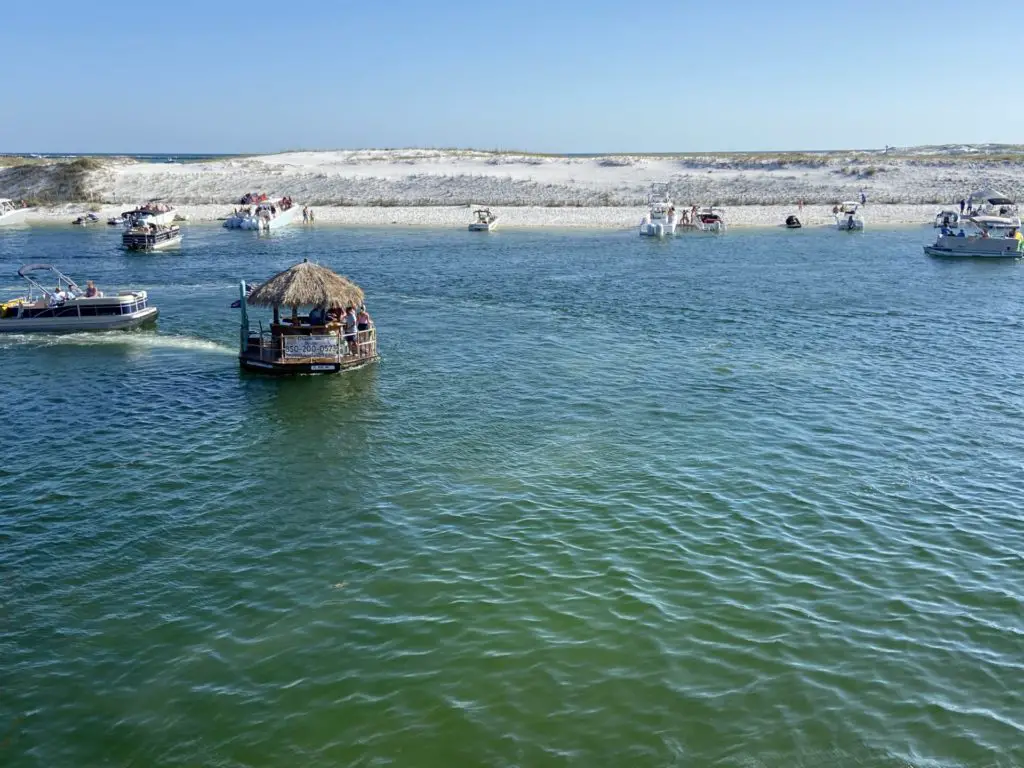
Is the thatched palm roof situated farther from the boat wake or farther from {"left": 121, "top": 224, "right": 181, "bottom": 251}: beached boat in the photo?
{"left": 121, "top": 224, "right": 181, "bottom": 251}: beached boat

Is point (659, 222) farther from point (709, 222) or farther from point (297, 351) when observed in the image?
point (297, 351)

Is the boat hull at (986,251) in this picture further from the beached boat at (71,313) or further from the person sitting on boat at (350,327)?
the beached boat at (71,313)

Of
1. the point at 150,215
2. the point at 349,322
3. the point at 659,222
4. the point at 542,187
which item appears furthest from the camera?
the point at 542,187

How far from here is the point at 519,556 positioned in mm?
17125

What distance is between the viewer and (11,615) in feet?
49.3

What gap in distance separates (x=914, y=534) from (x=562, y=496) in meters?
7.31

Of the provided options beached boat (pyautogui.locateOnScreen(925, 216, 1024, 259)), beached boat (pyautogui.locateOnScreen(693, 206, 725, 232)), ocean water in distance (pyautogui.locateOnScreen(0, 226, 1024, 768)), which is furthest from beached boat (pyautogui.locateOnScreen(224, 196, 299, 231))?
beached boat (pyautogui.locateOnScreen(925, 216, 1024, 259))

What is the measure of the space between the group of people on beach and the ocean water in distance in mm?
1234

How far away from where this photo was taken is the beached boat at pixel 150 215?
70469 millimetres

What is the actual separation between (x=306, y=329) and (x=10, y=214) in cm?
7341

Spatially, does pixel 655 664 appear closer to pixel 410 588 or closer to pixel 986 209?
pixel 410 588

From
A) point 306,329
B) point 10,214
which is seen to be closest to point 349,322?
point 306,329

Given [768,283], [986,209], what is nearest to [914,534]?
[768,283]

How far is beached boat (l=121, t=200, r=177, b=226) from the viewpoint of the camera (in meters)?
70.5
